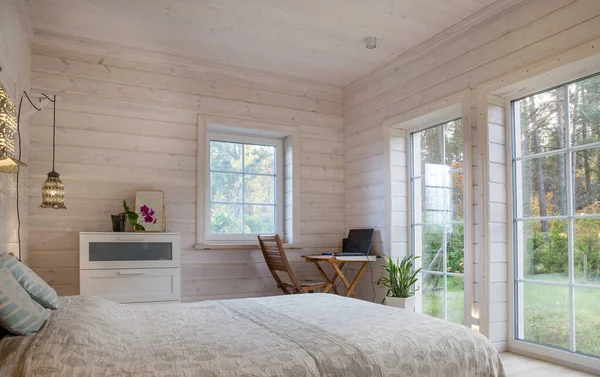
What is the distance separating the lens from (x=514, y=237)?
323cm

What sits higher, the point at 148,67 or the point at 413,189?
the point at 148,67

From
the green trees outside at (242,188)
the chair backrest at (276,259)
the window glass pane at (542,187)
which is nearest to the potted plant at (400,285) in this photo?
the chair backrest at (276,259)

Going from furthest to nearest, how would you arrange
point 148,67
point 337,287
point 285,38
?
point 337,287 → point 148,67 → point 285,38

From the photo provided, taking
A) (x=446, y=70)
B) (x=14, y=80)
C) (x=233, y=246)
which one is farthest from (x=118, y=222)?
(x=446, y=70)

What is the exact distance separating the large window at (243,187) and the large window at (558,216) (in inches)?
90.6

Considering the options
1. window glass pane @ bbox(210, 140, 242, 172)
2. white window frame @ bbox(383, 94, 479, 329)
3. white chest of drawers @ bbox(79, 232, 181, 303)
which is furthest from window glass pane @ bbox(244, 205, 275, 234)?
white window frame @ bbox(383, 94, 479, 329)

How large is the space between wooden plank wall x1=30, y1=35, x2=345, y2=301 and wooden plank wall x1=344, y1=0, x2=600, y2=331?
0.35 meters

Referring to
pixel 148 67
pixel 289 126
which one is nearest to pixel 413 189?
pixel 289 126

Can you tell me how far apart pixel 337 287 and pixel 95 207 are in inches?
92.0

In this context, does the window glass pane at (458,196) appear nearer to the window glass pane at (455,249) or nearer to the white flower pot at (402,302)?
the window glass pane at (455,249)

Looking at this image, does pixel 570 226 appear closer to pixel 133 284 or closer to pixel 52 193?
pixel 133 284

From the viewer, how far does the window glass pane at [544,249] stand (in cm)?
294

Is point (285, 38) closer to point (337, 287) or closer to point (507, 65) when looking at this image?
point (507, 65)

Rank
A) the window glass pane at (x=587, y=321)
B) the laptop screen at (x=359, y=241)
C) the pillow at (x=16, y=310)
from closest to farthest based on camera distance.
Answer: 1. the pillow at (x=16, y=310)
2. the window glass pane at (x=587, y=321)
3. the laptop screen at (x=359, y=241)
